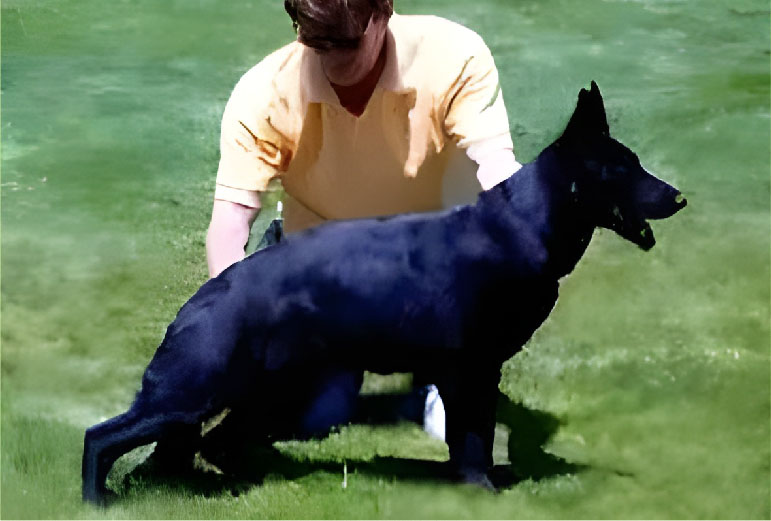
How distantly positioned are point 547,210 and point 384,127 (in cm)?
37

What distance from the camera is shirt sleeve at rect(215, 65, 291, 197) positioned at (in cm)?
183

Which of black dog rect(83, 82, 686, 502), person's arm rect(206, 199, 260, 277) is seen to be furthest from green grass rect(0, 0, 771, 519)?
person's arm rect(206, 199, 260, 277)

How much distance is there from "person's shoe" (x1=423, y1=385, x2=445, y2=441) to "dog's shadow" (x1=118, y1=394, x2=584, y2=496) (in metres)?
0.11

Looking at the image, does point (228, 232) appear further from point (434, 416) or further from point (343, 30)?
point (434, 416)

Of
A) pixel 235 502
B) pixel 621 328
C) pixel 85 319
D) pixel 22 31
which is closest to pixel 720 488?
pixel 621 328

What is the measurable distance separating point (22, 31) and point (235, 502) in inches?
106

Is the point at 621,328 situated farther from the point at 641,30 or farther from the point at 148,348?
the point at 641,30

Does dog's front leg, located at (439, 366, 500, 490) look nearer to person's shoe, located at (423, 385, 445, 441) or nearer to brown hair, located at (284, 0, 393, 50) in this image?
person's shoe, located at (423, 385, 445, 441)

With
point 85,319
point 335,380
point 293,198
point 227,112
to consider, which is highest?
point 227,112

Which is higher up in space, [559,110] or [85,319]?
[559,110]

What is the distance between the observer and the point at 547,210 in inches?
64.2

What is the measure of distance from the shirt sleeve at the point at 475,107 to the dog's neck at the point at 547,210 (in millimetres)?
175

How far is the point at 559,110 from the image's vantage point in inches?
119

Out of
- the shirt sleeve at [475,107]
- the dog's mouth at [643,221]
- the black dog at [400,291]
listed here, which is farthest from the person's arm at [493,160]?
the dog's mouth at [643,221]
